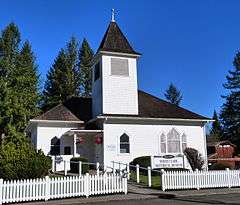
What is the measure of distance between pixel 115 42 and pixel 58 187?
1843 centimetres

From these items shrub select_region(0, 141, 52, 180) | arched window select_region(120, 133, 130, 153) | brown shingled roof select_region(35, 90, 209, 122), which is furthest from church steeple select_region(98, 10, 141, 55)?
shrub select_region(0, 141, 52, 180)

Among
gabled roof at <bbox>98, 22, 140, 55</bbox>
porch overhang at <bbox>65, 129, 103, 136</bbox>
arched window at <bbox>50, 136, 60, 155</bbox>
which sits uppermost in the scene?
gabled roof at <bbox>98, 22, 140, 55</bbox>

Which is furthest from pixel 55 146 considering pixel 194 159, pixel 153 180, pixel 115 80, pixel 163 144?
pixel 194 159

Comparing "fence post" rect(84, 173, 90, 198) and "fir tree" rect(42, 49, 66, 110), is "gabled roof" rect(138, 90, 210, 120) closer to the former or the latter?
"fence post" rect(84, 173, 90, 198)

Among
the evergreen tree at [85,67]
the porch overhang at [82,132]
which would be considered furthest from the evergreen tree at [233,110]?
the porch overhang at [82,132]

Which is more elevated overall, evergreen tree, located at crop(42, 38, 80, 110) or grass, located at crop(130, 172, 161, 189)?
evergreen tree, located at crop(42, 38, 80, 110)

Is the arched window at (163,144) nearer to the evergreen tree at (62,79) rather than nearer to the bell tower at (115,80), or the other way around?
the bell tower at (115,80)

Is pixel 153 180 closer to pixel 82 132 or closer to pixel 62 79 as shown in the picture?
pixel 82 132

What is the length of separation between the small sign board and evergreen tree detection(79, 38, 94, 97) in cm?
3564

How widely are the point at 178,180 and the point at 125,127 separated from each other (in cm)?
1077

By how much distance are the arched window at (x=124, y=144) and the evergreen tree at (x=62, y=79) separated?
2853 centimetres

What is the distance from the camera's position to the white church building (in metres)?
30.5

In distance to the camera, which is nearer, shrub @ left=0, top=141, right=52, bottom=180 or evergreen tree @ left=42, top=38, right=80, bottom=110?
shrub @ left=0, top=141, right=52, bottom=180

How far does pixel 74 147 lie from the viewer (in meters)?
30.9
